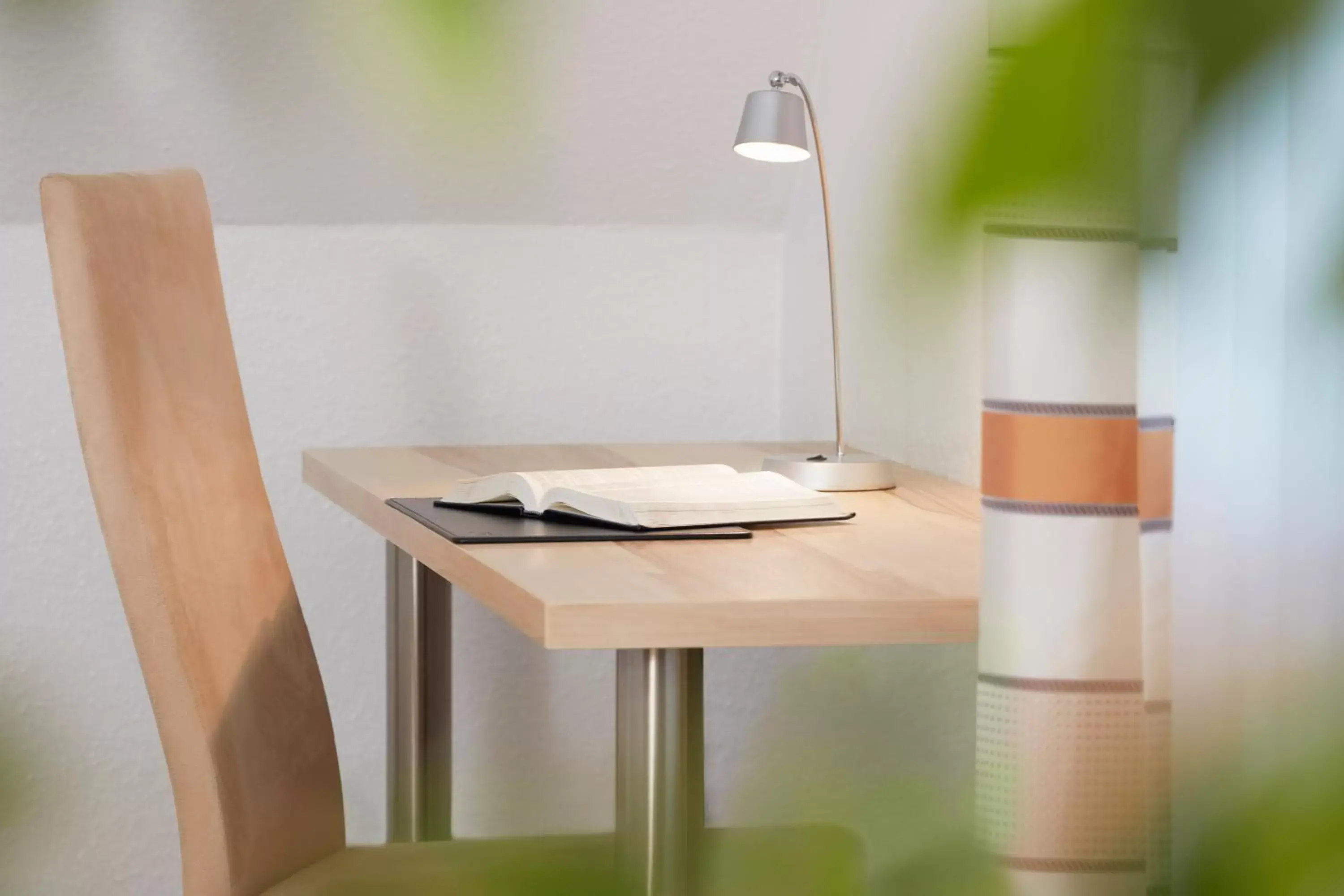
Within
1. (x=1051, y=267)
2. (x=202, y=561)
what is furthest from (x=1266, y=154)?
(x=202, y=561)

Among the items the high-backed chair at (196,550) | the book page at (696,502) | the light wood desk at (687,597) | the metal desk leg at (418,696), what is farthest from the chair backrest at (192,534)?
the metal desk leg at (418,696)

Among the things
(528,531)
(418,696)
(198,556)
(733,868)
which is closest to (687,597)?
(528,531)

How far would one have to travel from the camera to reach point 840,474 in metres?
1.52

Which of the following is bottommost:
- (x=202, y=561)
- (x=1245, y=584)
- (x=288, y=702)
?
(x=288, y=702)

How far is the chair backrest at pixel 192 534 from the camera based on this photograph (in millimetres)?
1034

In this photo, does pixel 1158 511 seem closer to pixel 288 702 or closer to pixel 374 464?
pixel 288 702

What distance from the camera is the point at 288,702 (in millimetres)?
1195

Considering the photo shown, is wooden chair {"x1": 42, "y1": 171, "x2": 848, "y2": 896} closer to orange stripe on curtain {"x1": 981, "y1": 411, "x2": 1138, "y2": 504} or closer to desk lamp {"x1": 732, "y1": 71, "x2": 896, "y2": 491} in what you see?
desk lamp {"x1": 732, "y1": 71, "x2": 896, "y2": 491}

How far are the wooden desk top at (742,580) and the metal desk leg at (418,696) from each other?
0.30m

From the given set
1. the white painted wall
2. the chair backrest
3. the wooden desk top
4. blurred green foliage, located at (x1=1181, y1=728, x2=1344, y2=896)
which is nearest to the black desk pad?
the wooden desk top

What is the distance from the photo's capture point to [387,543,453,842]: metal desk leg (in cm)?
173

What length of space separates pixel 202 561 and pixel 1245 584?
3.16ft

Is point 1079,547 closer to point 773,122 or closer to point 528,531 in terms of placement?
point 528,531

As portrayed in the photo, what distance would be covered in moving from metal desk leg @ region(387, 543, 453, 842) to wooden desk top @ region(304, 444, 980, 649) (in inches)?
11.9
